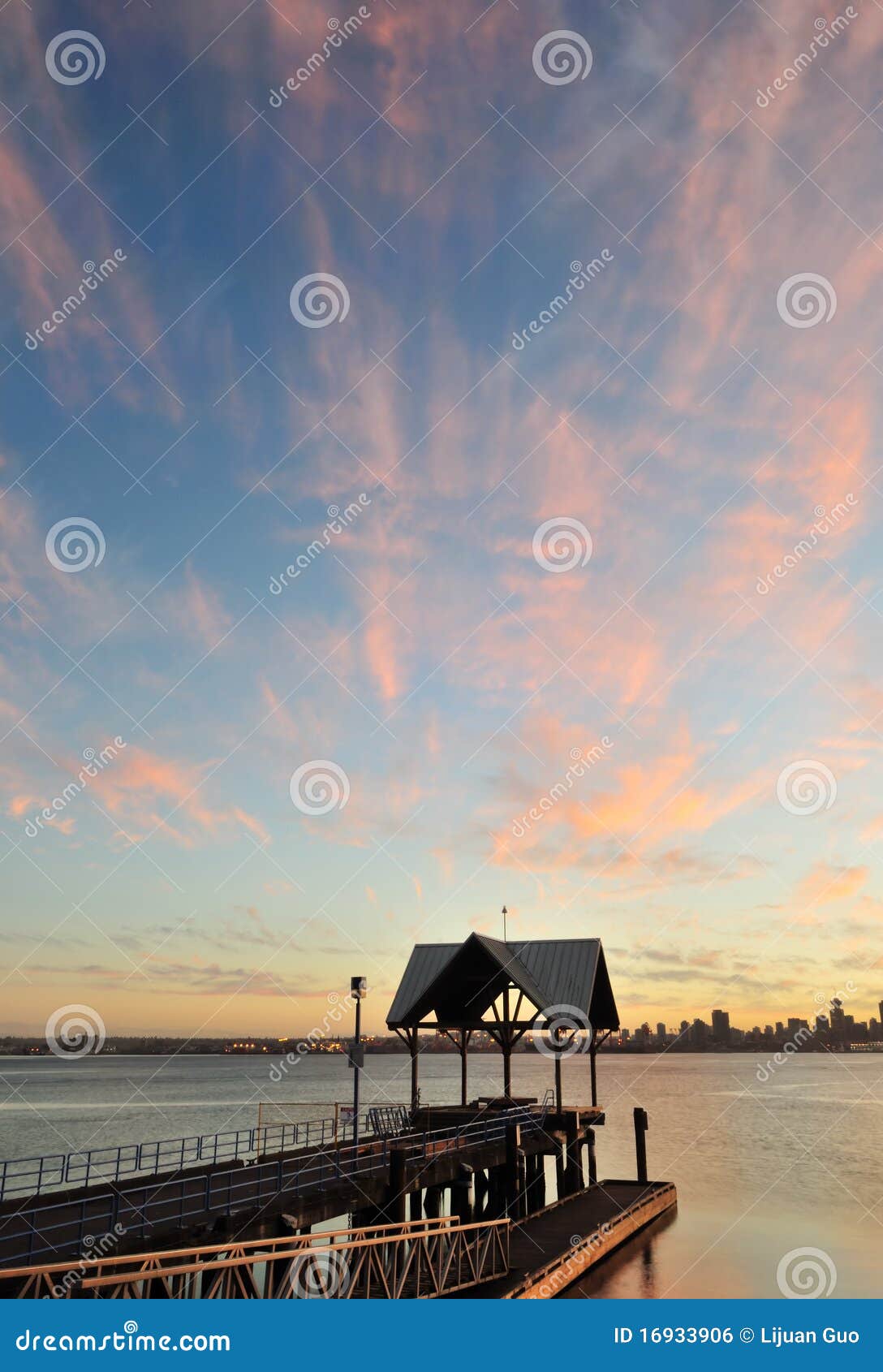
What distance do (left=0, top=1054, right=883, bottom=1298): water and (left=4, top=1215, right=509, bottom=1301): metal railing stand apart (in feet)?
23.3

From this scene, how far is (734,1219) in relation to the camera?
151ft

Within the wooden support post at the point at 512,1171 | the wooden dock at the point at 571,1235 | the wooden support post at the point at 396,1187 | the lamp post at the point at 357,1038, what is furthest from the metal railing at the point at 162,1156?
the wooden dock at the point at 571,1235

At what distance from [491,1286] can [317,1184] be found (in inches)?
170

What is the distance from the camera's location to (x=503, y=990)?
123 ft

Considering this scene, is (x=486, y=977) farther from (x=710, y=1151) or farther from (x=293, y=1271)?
(x=710, y=1151)

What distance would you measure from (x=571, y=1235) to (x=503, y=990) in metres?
11.1

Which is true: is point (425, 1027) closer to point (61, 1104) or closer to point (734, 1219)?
point (734, 1219)

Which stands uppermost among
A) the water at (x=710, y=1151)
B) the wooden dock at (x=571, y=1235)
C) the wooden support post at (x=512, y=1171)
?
the wooden support post at (x=512, y=1171)

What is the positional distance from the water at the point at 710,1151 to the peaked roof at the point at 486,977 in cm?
633

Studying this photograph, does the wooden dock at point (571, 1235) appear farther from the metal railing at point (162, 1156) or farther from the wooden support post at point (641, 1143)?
the metal railing at point (162, 1156)

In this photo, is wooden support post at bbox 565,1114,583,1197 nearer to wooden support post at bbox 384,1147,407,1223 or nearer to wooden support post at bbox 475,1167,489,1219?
wooden support post at bbox 475,1167,489,1219

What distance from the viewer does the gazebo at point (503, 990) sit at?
3538 cm
